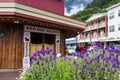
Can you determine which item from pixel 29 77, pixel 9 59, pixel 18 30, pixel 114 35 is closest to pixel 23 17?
pixel 18 30

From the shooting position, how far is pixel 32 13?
13820mm

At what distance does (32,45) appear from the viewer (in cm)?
1556

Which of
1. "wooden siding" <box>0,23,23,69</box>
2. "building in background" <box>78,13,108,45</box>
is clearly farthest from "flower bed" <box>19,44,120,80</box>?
"building in background" <box>78,13,108,45</box>

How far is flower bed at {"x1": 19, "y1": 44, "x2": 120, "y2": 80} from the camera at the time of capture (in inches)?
187

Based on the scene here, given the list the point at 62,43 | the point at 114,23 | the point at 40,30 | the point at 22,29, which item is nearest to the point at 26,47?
the point at 22,29

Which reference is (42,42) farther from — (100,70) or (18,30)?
(100,70)

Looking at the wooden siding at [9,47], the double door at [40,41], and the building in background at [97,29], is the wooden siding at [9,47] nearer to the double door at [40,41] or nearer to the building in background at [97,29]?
the double door at [40,41]

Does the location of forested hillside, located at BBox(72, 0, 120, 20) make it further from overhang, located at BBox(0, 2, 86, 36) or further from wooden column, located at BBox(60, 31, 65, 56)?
overhang, located at BBox(0, 2, 86, 36)

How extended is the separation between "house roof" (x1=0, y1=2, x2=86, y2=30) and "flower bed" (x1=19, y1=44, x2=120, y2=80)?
7.33 meters

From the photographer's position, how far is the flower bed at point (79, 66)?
4.76 metres

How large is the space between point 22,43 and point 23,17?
2112 mm

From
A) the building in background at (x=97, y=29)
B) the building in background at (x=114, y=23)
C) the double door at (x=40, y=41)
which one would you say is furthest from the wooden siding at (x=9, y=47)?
the building in background at (x=97, y=29)

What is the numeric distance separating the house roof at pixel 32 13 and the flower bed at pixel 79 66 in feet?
24.0

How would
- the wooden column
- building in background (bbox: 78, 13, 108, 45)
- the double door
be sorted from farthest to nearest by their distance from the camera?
building in background (bbox: 78, 13, 108, 45)
the wooden column
the double door
